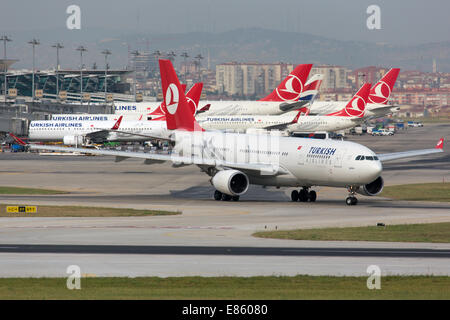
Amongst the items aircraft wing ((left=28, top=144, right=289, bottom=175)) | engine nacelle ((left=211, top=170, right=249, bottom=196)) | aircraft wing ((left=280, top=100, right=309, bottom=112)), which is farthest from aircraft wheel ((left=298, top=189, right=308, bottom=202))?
aircraft wing ((left=280, top=100, right=309, bottom=112))

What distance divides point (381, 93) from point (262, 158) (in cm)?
8935

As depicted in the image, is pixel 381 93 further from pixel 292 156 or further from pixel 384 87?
pixel 292 156

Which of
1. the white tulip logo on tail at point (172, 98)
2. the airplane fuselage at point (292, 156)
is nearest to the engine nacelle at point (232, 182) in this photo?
the airplane fuselage at point (292, 156)

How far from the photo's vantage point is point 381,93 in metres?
147

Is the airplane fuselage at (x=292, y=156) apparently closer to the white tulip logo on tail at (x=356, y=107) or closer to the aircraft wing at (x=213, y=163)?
the aircraft wing at (x=213, y=163)

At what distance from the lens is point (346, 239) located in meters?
42.0

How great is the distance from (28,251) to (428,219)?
2570 centimetres

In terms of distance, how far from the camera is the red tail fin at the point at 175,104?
66938 mm

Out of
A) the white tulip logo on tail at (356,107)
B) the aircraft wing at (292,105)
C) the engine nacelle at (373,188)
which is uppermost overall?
the aircraft wing at (292,105)

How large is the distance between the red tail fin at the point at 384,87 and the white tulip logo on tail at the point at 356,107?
21.4 feet

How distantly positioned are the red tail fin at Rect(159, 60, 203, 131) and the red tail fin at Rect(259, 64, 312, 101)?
259 ft

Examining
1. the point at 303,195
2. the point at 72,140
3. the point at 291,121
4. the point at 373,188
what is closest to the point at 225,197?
the point at 303,195
